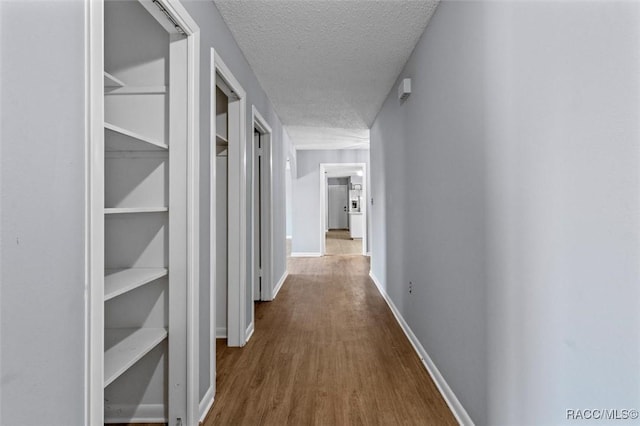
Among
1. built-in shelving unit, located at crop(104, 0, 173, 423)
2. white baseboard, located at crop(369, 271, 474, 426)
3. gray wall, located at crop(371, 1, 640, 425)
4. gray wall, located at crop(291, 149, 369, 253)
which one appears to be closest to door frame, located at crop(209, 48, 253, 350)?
built-in shelving unit, located at crop(104, 0, 173, 423)

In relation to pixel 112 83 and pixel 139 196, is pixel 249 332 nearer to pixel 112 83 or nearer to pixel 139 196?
pixel 139 196

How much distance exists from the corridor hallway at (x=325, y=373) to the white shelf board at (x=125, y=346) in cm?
57

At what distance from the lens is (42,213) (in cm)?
88

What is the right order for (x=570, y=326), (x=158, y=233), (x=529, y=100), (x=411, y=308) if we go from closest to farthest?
(x=570, y=326), (x=529, y=100), (x=158, y=233), (x=411, y=308)

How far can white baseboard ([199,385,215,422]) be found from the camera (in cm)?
191

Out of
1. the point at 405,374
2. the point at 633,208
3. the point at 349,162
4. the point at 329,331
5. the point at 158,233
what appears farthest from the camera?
the point at 349,162

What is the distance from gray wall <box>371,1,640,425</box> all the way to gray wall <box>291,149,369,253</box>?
560 cm

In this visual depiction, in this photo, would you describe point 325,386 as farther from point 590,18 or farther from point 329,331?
point 590,18

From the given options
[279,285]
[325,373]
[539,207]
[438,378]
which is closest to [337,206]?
[279,285]

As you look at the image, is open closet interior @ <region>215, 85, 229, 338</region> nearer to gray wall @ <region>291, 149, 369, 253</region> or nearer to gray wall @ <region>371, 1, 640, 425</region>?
gray wall @ <region>371, 1, 640, 425</region>

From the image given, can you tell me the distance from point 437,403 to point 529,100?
1690mm

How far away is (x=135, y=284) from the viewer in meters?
1.48

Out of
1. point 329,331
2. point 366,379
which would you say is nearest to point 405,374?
point 366,379

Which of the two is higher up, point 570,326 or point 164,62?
point 164,62
